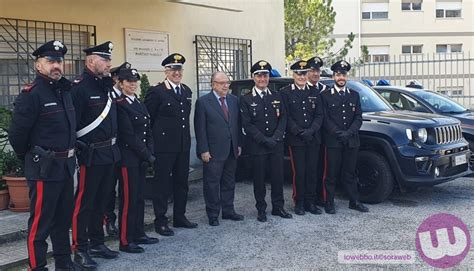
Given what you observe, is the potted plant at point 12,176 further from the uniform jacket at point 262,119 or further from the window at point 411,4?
the window at point 411,4

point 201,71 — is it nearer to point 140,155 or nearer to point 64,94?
point 140,155

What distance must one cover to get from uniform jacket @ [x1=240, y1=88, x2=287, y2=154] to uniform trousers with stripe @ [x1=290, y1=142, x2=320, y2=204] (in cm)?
29

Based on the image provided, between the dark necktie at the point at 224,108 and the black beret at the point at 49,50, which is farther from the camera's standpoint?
the dark necktie at the point at 224,108

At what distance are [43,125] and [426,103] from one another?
7.18 m

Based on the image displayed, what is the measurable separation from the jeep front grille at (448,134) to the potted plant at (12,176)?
5236 millimetres

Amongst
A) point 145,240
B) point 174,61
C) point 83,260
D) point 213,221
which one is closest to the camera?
point 83,260

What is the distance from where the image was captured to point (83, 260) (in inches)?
193

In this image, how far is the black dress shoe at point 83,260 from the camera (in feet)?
16.0

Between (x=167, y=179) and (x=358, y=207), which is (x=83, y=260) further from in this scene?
(x=358, y=207)

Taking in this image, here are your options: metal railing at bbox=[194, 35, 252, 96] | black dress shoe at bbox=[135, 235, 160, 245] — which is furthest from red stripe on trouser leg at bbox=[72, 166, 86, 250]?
metal railing at bbox=[194, 35, 252, 96]

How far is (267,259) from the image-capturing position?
203 inches

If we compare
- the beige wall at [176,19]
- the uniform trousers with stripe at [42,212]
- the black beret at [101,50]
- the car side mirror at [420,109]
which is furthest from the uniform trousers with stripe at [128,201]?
the car side mirror at [420,109]

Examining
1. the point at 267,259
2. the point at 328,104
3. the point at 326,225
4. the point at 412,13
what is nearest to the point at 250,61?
the point at 328,104

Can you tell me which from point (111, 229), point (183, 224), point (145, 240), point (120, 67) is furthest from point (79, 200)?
Answer: point (183, 224)
